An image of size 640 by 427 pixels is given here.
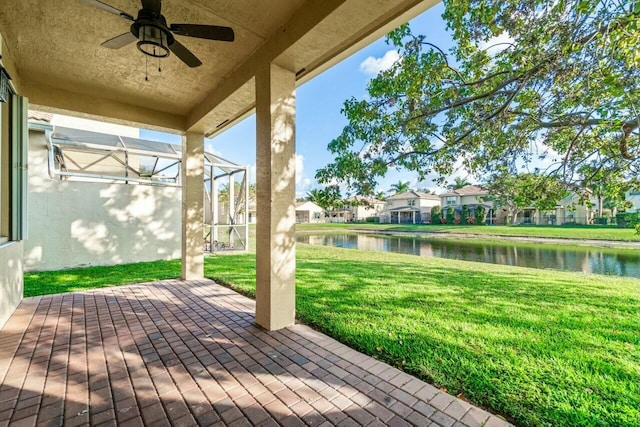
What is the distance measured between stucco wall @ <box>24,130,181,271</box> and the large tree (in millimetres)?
6086

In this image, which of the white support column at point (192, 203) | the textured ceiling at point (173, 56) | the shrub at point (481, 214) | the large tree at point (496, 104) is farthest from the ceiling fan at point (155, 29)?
the shrub at point (481, 214)

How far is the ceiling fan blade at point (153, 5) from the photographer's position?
2.18 m

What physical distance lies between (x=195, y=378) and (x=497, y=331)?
3024mm

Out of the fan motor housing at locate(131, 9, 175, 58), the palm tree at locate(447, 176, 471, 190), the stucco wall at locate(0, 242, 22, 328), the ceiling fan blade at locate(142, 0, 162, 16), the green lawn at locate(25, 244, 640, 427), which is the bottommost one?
the green lawn at locate(25, 244, 640, 427)

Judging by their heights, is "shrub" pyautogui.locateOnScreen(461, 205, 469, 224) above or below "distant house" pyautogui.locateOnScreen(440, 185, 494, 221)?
below

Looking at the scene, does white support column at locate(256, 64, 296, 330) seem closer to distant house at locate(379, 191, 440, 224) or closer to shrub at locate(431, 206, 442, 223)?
shrub at locate(431, 206, 442, 223)

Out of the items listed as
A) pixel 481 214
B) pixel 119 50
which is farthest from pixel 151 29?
pixel 481 214

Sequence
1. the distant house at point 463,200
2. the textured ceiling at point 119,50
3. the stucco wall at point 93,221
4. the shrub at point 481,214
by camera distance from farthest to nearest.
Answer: the distant house at point 463,200, the shrub at point 481,214, the stucco wall at point 93,221, the textured ceiling at point 119,50

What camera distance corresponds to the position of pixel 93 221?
716cm

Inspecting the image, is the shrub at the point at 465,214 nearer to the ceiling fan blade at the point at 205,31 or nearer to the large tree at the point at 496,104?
the large tree at the point at 496,104

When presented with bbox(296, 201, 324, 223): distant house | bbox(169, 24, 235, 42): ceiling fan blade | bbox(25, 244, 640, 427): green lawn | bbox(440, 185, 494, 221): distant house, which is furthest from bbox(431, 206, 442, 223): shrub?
bbox(169, 24, 235, 42): ceiling fan blade

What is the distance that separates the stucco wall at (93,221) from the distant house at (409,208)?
3125 cm

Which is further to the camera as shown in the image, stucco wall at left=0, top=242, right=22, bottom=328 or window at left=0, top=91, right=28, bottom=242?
window at left=0, top=91, right=28, bottom=242

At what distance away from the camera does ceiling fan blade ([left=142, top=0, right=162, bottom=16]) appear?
218cm
